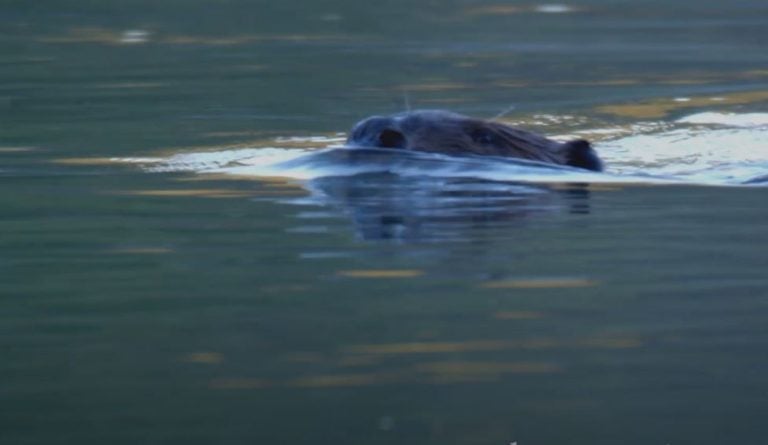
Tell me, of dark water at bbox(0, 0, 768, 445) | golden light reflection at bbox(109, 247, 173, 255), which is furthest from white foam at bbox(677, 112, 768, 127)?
golden light reflection at bbox(109, 247, 173, 255)

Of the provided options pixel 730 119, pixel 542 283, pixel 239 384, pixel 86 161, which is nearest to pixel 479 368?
pixel 239 384

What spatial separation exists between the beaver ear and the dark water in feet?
2.26

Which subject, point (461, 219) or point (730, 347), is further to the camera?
point (461, 219)

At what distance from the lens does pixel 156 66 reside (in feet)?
49.3

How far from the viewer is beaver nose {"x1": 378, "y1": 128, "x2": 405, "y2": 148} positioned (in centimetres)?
867

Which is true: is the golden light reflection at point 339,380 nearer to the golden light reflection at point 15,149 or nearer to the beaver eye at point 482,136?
the beaver eye at point 482,136

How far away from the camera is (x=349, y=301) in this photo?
5.30m

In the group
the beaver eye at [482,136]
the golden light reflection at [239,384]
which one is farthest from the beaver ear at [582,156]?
the golden light reflection at [239,384]

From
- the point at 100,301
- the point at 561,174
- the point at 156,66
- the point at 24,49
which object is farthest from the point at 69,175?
the point at 24,49

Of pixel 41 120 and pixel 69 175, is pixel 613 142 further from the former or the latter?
pixel 69 175

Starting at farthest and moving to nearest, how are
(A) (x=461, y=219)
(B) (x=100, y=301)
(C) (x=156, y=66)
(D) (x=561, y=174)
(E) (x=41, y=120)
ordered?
(C) (x=156, y=66) < (E) (x=41, y=120) < (D) (x=561, y=174) < (A) (x=461, y=219) < (B) (x=100, y=301)

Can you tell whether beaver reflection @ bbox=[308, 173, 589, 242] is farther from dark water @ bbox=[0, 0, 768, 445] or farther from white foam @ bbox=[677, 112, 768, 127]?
white foam @ bbox=[677, 112, 768, 127]

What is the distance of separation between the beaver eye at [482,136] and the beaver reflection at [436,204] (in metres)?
0.63

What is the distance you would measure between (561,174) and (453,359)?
3.76m
